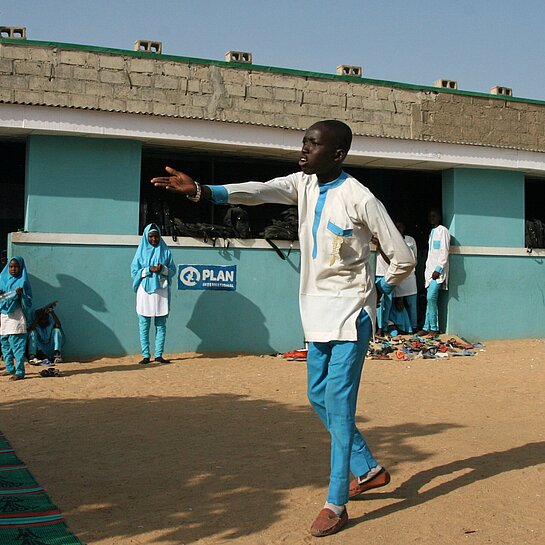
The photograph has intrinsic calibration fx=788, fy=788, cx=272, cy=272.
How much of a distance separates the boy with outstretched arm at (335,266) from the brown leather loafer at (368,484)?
27 centimetres

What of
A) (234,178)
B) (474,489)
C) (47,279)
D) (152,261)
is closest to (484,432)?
(474,489)

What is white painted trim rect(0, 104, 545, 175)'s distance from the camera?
→ 1078cm

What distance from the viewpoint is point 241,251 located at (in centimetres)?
1222

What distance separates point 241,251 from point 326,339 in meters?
7.97

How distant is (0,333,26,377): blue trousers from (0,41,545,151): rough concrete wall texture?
3.23 meters

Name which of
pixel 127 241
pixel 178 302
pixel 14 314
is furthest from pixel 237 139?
pixel 14 314

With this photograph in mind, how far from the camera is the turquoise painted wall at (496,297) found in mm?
13750

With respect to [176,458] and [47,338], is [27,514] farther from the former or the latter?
[47,338]

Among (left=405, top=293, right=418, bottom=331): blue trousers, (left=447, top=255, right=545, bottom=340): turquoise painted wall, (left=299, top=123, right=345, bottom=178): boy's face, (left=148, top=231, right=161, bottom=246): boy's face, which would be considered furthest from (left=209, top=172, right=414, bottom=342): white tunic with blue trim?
(left=447, top=255, right=545, bottom=340): turquoise painted wall

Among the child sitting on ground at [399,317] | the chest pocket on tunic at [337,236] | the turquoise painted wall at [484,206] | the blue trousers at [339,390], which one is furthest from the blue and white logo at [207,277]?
the chest pocket on tunic at [337,236]

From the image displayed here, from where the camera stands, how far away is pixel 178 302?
11.8m

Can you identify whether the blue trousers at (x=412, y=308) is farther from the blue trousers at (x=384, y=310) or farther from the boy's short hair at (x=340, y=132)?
the boy's short hair at (x=340, y=132)

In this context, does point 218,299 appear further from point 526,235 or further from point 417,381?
Answer: point 526,235

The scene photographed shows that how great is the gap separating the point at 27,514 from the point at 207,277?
777 cm
